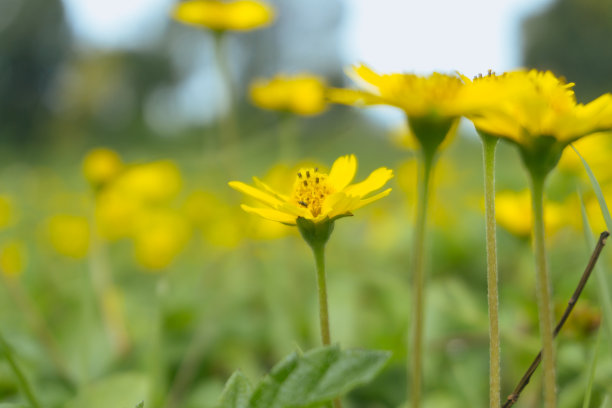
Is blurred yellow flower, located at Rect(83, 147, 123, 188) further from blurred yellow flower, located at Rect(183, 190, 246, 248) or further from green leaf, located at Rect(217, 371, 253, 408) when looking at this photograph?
green leaf, located at Rect(217, 371, 253, 408)

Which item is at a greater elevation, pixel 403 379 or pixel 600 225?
pixel 600 225

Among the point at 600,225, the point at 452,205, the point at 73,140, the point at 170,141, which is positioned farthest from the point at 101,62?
the point at 600,225

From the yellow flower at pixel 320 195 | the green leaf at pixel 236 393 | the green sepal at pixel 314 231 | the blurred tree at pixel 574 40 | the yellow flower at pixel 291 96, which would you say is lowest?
the green leaf at pixel 236 393

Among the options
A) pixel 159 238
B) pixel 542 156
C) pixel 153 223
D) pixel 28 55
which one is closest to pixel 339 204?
pixel 542 156

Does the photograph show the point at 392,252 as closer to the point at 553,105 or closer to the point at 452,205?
the point at 452,205

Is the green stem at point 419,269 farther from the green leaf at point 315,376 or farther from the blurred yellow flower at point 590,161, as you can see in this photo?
the blurred yellow flower at point 590,161

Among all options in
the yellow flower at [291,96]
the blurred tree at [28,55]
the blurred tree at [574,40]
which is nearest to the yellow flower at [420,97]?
the yellow flower at [291,96]
